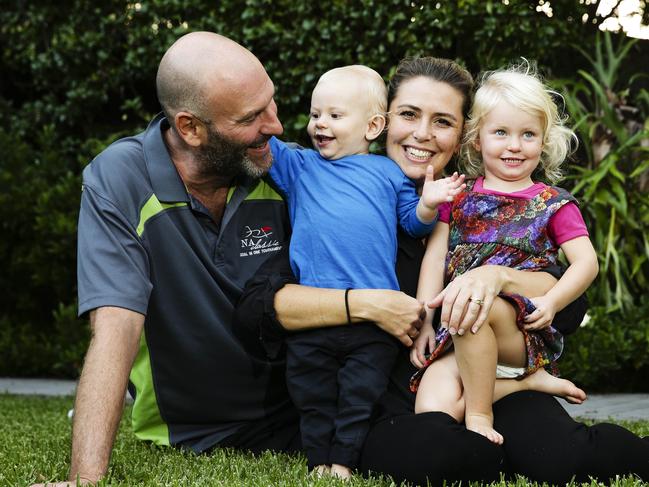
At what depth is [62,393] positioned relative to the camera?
6.38 metres

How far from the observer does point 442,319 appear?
285 cm

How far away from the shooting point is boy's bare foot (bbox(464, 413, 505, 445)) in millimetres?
2805

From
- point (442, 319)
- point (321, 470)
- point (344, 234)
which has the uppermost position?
point (344, 234)

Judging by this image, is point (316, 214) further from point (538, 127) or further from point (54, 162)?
point (54, 162)

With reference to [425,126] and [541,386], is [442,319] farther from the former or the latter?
[425,126]

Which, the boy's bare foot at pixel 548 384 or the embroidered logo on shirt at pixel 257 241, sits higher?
the embroidered logo on shirt at pixel 257 241

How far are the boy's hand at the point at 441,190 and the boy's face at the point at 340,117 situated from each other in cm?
39

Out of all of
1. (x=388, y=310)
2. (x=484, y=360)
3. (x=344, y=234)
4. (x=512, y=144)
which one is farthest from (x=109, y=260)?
(x=512, y=144)

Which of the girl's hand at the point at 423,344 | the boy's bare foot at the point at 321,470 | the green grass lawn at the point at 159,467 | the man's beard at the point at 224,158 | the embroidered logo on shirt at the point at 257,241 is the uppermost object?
the man's beard at the point at 224,158

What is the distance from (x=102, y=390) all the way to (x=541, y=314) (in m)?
1.37

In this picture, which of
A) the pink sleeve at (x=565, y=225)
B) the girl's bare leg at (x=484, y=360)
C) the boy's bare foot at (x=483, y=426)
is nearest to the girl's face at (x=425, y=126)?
the pink sleeve at (x=565, y=225)

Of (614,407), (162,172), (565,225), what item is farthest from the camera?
(614,407)

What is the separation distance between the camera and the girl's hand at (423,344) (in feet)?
10.1

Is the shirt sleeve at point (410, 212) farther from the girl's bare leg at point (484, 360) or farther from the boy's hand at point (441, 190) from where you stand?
the girl's bare leg at point (484, 360)
